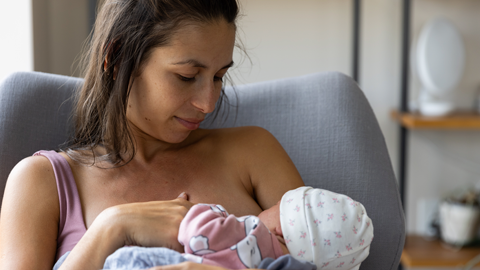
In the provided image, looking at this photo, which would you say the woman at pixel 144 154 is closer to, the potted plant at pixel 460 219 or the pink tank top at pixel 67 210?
the pink tank top at pixel 67 210

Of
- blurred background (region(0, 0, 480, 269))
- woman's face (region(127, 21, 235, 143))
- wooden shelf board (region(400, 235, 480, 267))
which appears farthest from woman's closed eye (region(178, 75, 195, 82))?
wooden shelf board (region(400, 235, 480, 267))

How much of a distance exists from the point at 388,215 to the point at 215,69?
552mm

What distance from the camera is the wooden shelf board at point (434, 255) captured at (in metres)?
2.03

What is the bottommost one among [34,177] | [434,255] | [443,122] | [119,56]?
[434,255]

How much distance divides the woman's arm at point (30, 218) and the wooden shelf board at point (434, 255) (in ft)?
5.55

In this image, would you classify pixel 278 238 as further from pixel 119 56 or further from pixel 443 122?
pixel 443 122

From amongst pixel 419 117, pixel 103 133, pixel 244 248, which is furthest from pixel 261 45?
pixel 244 248

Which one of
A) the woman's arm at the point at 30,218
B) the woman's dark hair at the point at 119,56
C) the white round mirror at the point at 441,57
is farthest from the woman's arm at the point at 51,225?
the white round mirror at the point at 441,57

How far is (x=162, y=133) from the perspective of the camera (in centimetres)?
96

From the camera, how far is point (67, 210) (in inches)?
36.0

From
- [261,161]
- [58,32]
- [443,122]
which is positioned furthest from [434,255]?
[58,32]

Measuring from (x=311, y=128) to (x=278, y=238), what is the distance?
44cm

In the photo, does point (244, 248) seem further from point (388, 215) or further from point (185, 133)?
point (388, 215)

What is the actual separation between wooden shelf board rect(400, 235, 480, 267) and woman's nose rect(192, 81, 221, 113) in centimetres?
157
